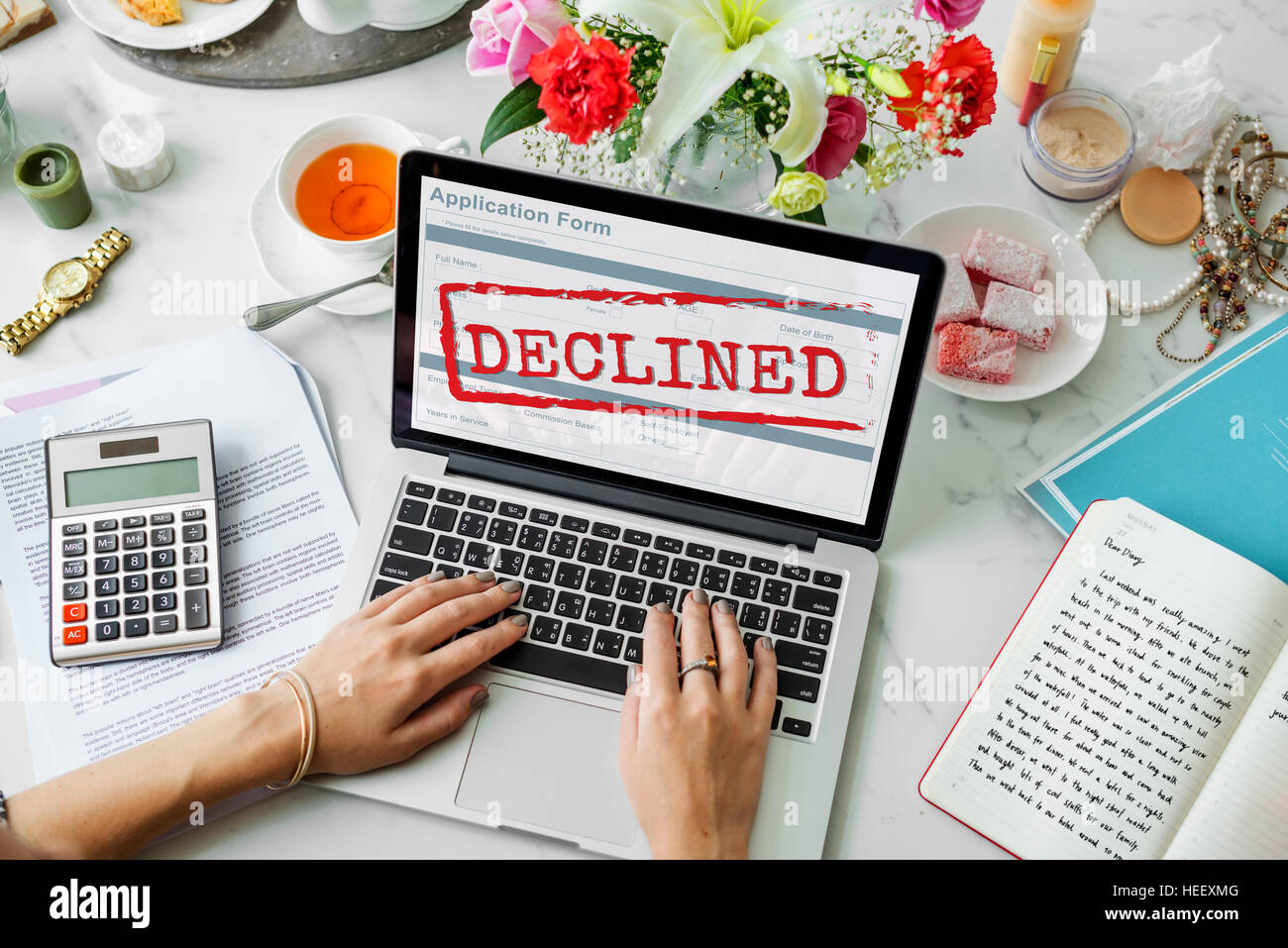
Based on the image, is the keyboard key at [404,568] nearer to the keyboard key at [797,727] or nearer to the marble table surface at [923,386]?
the marble table surface at [923,386]

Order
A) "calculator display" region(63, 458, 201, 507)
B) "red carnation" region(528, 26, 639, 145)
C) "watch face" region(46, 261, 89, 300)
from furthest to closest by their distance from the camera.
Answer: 1. "watch face" region(46, 261, 89, 300)
2. "calculator display" region(63, 458, 201, 507)
3. "red carnation" region(528, 26, 639, 145)

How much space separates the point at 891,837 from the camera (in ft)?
2.67

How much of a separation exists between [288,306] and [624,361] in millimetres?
325

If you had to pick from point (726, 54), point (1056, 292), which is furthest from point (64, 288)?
point (1056, 292)

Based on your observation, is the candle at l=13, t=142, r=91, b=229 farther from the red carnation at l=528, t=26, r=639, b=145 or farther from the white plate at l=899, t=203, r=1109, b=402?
the white plate at l=899, t=203, r=1109, b=402

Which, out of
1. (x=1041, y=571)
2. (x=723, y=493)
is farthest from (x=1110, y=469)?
(x=723, y=493)

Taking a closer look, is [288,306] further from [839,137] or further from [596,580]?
[839,137]

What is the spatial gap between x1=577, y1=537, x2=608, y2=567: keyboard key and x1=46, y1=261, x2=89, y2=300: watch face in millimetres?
532

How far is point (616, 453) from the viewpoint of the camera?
862 millimetres

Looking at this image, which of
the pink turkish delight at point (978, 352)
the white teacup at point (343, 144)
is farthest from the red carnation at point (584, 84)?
the pink turkish delight at point (978, 352)

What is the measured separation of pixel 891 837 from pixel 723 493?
0.97ft

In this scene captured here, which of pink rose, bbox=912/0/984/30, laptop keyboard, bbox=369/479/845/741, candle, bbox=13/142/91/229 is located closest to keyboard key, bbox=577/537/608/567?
laptop keyboard, bbox=369/479/845/741

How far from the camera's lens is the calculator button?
2.77 feet
